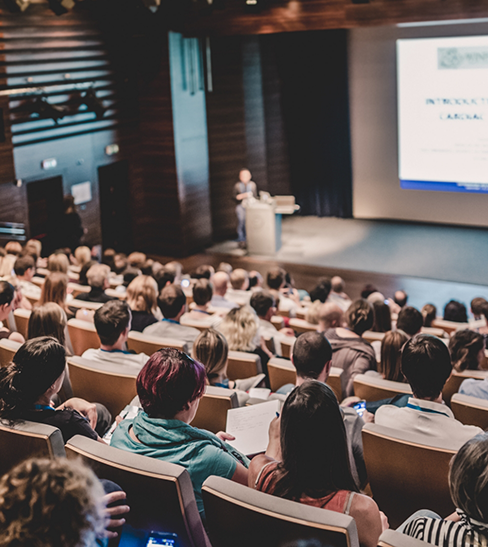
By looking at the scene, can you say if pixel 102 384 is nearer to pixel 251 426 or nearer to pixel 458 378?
pixel 251 426

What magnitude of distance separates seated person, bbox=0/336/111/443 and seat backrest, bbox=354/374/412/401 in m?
1.42

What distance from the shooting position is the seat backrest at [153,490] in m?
1.91

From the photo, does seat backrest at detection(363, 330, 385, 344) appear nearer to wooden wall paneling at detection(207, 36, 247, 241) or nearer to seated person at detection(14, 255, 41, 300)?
seated person at detection(14, 255, 41, 300)

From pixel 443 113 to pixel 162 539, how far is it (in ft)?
32.0

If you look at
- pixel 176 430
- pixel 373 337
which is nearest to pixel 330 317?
pixel 373 337

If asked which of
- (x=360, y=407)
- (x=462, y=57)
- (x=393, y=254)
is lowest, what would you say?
(x=393, y=254)

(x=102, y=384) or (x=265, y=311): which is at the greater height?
(x=102, y=384)

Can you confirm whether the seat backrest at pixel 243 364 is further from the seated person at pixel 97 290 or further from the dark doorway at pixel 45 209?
the dark doorway at pixel 45 209

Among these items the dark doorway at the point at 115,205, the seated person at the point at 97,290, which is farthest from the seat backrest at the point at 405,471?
the dark doorway at the point at 115,205

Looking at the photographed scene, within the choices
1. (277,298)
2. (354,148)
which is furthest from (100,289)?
(354,148)

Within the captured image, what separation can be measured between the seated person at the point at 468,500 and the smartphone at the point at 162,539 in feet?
2.41

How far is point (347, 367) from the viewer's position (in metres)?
4.00

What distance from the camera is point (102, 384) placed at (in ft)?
10.5

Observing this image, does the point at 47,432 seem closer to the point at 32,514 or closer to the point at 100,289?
the point at 32,514
